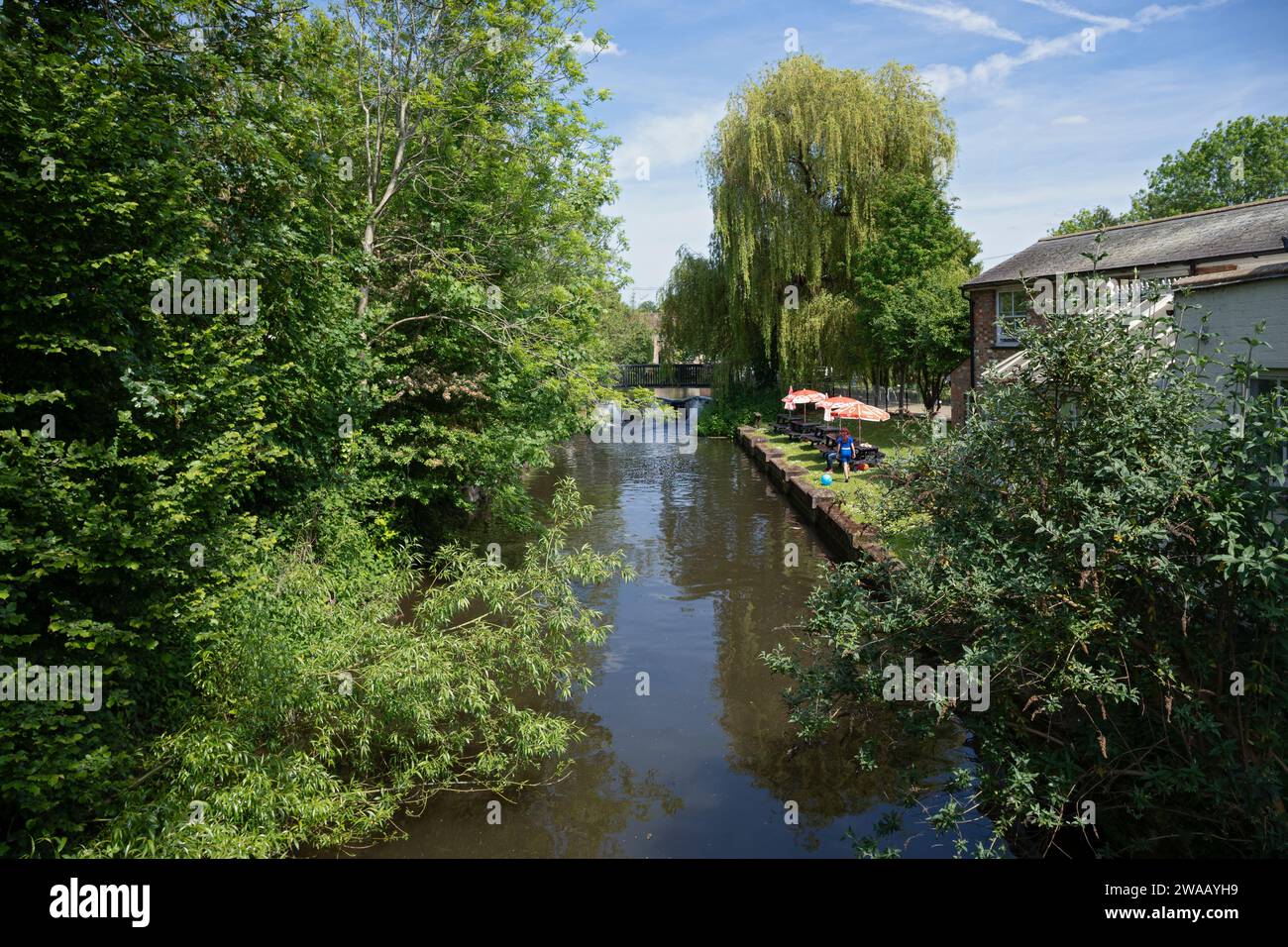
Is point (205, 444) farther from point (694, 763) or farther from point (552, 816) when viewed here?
point (694, 763)

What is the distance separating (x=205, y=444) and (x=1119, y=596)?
23.9ft

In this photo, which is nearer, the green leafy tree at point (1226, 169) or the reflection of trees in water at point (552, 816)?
the reflection of trees in water at point (552, 816)

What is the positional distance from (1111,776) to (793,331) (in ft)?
92.9

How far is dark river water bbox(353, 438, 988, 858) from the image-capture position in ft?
25.6

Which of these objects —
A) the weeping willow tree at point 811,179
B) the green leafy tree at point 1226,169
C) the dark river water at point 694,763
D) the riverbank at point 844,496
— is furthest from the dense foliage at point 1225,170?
the dark river water at point 694,763

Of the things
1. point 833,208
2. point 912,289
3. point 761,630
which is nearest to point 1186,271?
point 912,289

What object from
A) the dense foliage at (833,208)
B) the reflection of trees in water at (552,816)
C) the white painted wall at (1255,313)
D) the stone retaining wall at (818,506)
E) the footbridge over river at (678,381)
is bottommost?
the reflection of trees in water at (552,816)

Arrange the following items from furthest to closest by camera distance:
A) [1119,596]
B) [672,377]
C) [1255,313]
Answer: [672,377], [1255,313], [1119,596]

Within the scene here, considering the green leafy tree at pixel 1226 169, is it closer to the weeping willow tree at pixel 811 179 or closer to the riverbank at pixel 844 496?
the weeping willow tree at pixel 811 179

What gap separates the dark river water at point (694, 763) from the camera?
7816 mm

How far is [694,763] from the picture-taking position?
9352 millimetres

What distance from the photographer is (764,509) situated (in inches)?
910

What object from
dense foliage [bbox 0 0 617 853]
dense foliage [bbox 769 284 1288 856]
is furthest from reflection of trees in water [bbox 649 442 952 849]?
dense foliage [bbox 0 0 617 853]

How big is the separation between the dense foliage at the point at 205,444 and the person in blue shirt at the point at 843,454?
12.4 meters
